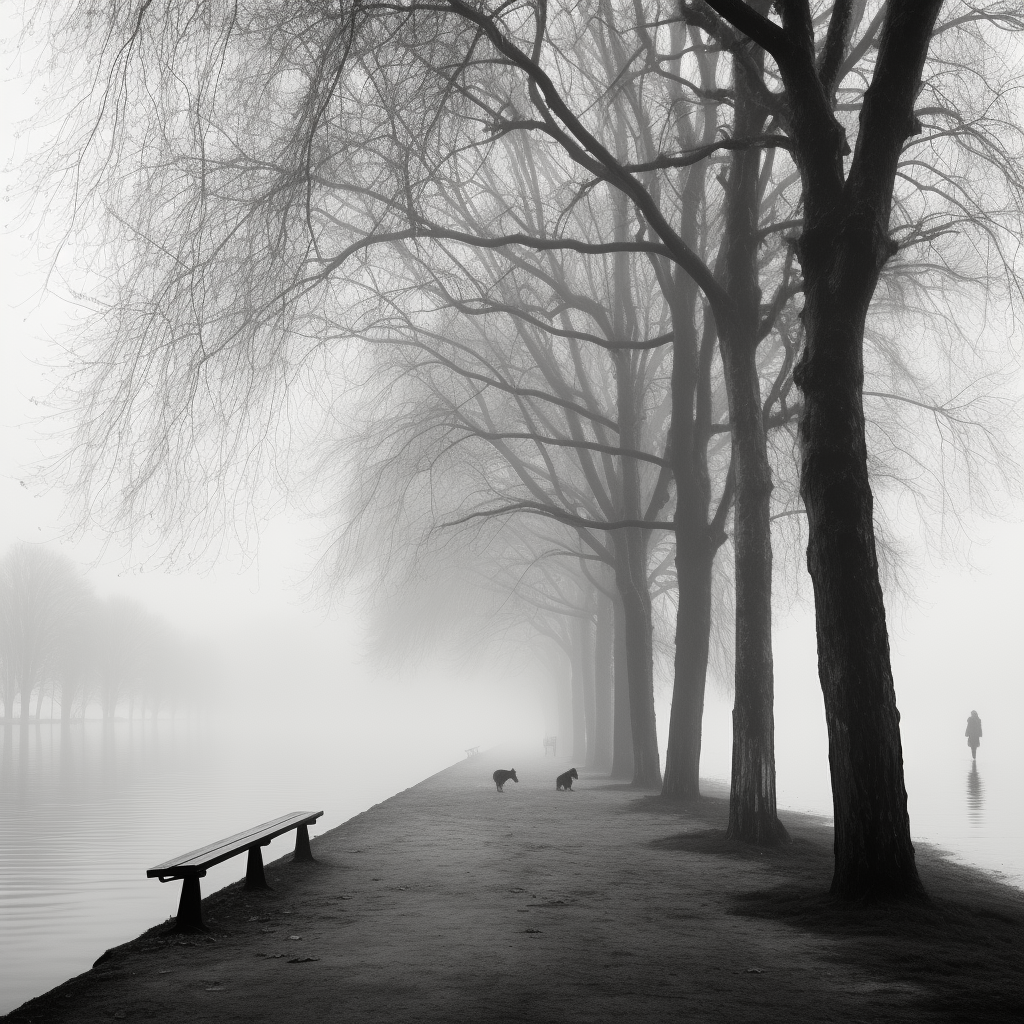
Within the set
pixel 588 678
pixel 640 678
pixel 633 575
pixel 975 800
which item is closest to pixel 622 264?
pixel 633 575

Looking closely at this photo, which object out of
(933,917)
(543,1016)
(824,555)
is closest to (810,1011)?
(543,1016)

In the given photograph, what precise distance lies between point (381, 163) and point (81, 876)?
28.1 ft

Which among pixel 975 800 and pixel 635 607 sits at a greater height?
pixel 635 607

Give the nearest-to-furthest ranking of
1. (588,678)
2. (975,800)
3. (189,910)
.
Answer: (189,910) < (975,800) < (588,678)

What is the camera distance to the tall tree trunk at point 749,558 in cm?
1120

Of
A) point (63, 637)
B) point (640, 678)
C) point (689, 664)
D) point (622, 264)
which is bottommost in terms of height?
point (640, 678)

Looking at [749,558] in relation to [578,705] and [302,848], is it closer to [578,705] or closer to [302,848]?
[302,848]

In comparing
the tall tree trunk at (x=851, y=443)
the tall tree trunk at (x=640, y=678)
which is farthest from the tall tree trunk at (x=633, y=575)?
the tall tree trunk at (x=851, y=443)

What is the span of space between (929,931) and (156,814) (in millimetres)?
15191

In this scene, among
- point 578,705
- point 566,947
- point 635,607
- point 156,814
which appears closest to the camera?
point 566,947

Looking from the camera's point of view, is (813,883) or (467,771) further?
(467,771)

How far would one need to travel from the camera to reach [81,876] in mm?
12062

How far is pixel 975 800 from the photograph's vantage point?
19.9m

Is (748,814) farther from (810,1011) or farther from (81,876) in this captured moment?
(81,876)
